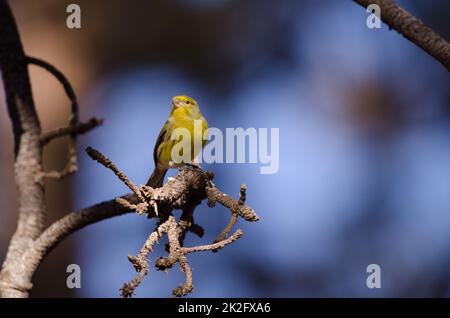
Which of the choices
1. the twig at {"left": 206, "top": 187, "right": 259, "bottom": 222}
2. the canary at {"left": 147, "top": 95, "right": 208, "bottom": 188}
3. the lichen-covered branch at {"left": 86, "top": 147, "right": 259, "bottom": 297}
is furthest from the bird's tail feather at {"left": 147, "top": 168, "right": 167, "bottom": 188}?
the twig at {"left": 206, "top": 187, "right": 259, "bottom": 222}

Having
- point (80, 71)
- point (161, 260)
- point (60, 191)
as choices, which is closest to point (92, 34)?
point (80, 71)

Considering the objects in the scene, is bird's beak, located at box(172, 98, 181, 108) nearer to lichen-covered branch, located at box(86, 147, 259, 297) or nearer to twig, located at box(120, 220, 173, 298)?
lichen-covered branch, located at box(86, 147, 259, 297)

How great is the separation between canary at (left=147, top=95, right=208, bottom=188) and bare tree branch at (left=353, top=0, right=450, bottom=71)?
1.51 metres

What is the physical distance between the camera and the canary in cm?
388

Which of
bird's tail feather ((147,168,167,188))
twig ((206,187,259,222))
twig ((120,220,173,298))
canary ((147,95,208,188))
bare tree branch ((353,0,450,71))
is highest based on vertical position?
canary ((147,95,208,188))

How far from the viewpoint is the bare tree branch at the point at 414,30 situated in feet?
7.51

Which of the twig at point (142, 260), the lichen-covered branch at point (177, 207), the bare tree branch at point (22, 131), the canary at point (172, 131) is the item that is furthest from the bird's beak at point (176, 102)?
the twig at point (142, 260)

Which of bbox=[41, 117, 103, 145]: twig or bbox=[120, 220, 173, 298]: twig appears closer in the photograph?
bbox=[120, 220, 173, 298]: twig

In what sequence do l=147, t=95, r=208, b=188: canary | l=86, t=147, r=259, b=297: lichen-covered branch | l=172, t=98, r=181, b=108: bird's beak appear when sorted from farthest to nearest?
l=172, t=98, r=181, b=108: bird's beak
l=147, t=95, r=208, b=188: canary
l=86, t=147, r=259, b=297: lichen-covered branch

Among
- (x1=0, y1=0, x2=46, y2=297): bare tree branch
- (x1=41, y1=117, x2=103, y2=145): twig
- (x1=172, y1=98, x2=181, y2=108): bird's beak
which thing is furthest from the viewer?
(x1=172, y1=98, x2=181, y2=108): bird's beak

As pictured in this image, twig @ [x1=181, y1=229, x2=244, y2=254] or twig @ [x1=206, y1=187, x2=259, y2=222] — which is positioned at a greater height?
twig @ [x1=206, y1=187, x2=259, y2=222]

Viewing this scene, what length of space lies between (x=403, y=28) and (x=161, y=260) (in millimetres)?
1180

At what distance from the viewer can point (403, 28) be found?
2414mm
